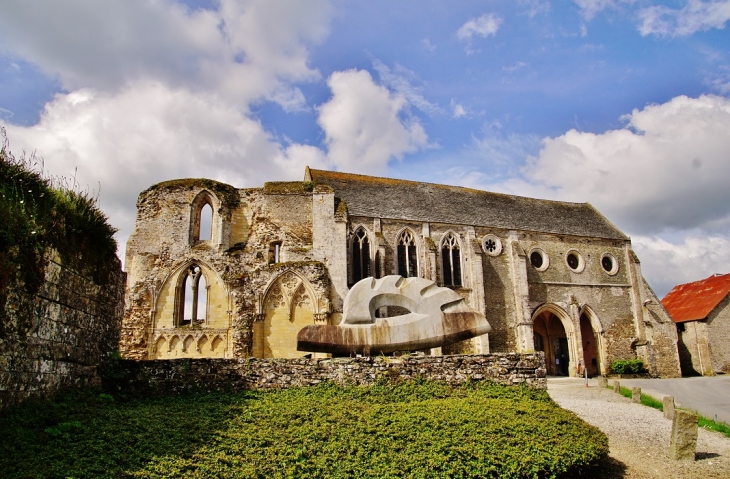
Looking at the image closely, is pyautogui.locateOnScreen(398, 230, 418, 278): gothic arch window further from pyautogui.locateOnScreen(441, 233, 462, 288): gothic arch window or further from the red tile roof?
the red tile roof

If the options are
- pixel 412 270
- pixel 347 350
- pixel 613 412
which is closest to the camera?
pixel 347 350

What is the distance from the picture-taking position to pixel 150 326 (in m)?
19.5

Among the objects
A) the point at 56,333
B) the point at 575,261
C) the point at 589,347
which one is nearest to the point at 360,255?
the point at 575,261

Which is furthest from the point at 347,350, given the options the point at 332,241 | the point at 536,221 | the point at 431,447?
the point at 536,221

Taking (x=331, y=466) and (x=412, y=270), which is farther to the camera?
(x=412, y=270)

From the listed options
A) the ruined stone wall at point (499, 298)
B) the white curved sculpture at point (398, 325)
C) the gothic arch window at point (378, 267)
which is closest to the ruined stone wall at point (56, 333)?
the white curved sculpture at point (398, 325)

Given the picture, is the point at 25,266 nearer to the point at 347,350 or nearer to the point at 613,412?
the point at 347,350

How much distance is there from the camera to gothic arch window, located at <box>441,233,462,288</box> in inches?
1119

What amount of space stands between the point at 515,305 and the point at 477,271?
3.23 metres

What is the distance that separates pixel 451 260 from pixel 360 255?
215 inches

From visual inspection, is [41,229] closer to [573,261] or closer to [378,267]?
[378,267]

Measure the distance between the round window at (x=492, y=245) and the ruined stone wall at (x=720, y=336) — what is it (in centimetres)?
1402

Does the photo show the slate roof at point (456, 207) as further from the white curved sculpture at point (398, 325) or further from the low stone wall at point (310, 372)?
the low stone wall at point (310, 372)

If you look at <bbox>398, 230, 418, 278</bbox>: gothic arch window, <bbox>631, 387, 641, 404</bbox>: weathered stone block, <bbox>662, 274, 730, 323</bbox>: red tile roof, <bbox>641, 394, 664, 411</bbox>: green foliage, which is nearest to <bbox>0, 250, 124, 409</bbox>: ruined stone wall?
<bbox>641, 394, 664, 411</bbox>: green foliage
